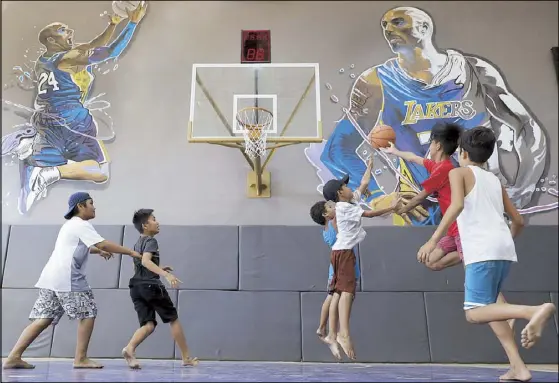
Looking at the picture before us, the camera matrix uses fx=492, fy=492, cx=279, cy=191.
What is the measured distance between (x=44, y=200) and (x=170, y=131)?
1441 millimetres

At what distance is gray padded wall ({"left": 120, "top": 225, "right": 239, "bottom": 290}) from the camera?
4551 millimetres

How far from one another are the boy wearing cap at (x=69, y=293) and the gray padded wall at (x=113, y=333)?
126cm

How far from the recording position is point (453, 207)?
2299 mm

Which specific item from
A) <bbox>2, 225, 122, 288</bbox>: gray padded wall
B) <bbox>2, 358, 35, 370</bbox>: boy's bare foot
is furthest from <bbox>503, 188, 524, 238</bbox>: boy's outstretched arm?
<bbox>2, 225, 122, 288</bbox>: gray padded wall

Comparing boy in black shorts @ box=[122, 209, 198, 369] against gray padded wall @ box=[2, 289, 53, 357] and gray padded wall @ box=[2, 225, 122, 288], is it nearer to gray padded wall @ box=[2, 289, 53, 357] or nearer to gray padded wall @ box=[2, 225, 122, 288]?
gray padded wall @ box=[2, 225, 122, 288]

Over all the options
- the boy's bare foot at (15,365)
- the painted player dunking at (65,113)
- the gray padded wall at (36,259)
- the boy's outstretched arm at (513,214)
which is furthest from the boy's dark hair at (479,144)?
the painted player dunking at (65,113)

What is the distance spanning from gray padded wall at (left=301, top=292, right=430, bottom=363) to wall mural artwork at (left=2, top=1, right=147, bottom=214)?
256cm

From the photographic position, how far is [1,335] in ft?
14.5

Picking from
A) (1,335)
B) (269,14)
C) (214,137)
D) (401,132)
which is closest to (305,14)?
(269,14)

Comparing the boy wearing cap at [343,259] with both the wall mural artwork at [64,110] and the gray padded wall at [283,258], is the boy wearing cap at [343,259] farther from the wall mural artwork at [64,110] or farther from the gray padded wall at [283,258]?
the wall mural artwork at [64,110]

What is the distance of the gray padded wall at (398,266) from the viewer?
4531 mm

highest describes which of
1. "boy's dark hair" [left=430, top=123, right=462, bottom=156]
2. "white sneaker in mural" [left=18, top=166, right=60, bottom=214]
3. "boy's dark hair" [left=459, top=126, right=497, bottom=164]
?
"white sneaker in mural" [left=18, top=166, right=60, bottom=214]

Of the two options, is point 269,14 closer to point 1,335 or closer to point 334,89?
point 334,89

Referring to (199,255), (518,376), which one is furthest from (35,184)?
(518,376)
